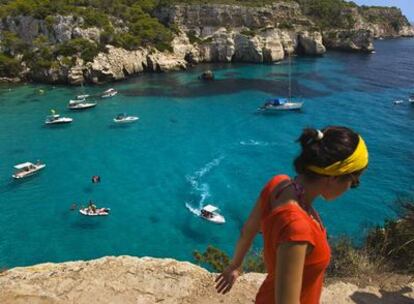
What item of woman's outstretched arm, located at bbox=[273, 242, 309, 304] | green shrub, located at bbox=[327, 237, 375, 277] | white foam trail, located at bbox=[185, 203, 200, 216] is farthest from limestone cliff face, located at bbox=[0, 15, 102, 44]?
woman's outstretched arm, located at bbox=[273, 242, 309, 304]

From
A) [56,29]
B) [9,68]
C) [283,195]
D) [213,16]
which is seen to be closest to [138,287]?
[283,195]

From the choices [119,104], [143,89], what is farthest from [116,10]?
[119,104]

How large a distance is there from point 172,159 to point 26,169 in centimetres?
1311

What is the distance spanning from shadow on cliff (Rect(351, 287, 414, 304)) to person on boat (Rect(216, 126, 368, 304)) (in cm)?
579

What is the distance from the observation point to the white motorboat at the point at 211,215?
26.4 m

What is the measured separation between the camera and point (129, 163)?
3694 centimetres

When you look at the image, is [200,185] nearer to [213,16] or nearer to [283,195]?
[283,195]

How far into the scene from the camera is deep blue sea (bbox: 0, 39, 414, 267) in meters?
25.7

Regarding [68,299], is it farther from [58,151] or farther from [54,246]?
[58,151]

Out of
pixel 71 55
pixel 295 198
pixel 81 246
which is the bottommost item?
pixel 81 246

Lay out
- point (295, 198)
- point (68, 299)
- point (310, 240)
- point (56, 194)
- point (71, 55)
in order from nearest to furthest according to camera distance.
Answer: point (310, 240), point (295, 198), point (68, 299), point (56, 194), point (71, 55)

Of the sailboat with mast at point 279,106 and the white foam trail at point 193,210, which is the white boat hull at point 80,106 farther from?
the white foam trail at point 193,210

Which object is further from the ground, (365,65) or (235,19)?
(235,19)

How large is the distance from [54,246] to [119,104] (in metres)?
33.6
